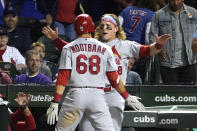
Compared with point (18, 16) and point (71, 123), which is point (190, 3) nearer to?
point (18, 16)

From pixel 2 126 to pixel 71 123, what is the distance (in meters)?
0.76

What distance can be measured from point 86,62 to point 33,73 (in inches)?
95.9

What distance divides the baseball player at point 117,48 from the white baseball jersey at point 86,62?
2.70 feet

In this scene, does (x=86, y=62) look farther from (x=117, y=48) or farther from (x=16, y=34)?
(x=16, y=34)

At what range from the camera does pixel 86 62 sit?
698cm

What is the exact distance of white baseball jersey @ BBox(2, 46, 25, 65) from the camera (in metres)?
10.2

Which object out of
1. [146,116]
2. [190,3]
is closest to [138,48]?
[146,116]

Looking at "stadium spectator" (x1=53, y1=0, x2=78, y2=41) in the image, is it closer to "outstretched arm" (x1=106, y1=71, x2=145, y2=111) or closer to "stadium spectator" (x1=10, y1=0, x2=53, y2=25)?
"stadium spectator" (x1=10, y1=0, x2=53, y2=25)

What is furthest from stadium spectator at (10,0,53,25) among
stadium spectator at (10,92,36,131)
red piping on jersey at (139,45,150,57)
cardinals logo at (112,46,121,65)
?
stadium spectator at (10,92,36,131)

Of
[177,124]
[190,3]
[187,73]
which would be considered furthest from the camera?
[190,3]

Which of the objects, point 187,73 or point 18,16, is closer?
point 187,73

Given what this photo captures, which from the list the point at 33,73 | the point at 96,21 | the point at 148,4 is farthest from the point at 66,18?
the point at 33,73

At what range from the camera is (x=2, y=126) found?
6.58m

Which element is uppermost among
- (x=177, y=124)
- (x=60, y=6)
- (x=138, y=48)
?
(x=60, y=6)
